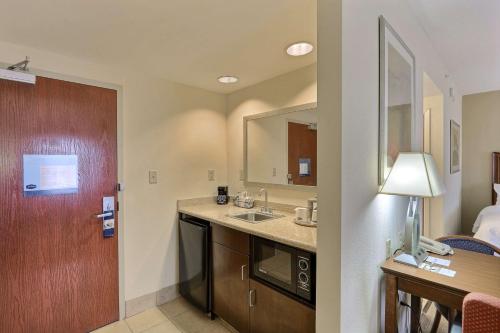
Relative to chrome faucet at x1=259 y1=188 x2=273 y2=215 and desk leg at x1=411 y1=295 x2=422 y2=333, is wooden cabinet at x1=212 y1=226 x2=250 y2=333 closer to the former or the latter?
chrome faucet at x1=259 y1=188 x2=273 y2=215

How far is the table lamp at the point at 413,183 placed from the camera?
124cm

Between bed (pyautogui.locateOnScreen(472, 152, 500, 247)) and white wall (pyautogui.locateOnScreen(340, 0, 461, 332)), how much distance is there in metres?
1.78

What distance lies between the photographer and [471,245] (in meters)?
1.80

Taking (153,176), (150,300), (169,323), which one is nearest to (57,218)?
(153,176)

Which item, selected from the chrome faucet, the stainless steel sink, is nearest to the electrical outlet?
the stainless steel sink

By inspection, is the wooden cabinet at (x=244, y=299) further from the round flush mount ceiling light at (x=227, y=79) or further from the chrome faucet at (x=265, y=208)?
the round flush mount ceiling light at (x=227, y=79)

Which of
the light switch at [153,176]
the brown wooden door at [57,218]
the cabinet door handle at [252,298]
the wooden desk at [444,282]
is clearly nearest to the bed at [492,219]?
the wooden desk at [444,282]

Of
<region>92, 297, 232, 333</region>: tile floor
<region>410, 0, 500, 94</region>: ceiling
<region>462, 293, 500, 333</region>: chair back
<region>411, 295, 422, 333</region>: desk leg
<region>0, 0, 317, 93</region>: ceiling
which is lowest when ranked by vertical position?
<region>92, 297, 232, 333</region>: tile floor

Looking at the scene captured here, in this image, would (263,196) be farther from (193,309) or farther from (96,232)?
(96,232)

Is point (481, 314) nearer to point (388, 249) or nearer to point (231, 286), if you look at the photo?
point (388, 249)

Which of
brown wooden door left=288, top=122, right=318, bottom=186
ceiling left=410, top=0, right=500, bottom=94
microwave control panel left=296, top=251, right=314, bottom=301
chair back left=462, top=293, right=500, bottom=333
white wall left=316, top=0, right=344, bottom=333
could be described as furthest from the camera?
brown wooden door left=288, top=122, right=318, bottom=186

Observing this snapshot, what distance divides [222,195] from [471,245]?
2193 millimetres

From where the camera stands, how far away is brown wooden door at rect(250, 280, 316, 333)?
1.45 metres

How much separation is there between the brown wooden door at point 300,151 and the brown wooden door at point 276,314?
965mm
